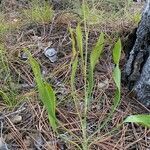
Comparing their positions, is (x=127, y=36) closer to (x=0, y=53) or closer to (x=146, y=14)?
(x=146, y=14)

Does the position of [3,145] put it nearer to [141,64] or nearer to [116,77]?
[116,77]

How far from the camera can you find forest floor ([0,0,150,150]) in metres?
1.41

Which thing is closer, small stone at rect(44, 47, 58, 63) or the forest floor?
the forest floor

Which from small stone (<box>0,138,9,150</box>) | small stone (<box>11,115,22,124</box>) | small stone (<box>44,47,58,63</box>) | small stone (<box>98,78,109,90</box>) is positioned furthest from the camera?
small stone (<box>44,47,58,63</box>)

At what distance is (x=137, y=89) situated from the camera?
63.9 inches

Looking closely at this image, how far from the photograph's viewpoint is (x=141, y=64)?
5.41ft

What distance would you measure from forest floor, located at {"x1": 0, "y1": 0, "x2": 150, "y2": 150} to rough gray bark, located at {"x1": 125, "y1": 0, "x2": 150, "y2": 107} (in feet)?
0.15

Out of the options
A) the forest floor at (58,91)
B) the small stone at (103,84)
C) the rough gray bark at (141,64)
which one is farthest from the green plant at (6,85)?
the rough gray bark at (141,64)

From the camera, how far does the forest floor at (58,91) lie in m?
1.41

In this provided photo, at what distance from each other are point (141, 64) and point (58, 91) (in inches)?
15.1

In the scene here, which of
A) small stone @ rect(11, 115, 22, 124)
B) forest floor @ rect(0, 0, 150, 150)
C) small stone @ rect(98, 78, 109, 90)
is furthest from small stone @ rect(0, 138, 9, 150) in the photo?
small stone @ rect(98, 78, 109, 90)

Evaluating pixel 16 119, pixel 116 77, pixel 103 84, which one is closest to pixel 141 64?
pixel 103 84

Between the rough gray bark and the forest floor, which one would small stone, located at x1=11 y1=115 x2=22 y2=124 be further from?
the rough gray bark

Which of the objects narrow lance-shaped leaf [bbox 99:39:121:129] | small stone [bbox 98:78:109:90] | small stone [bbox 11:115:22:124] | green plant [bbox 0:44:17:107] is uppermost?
narrow lance-shaped leaf [bbox 99:39:121:129]
